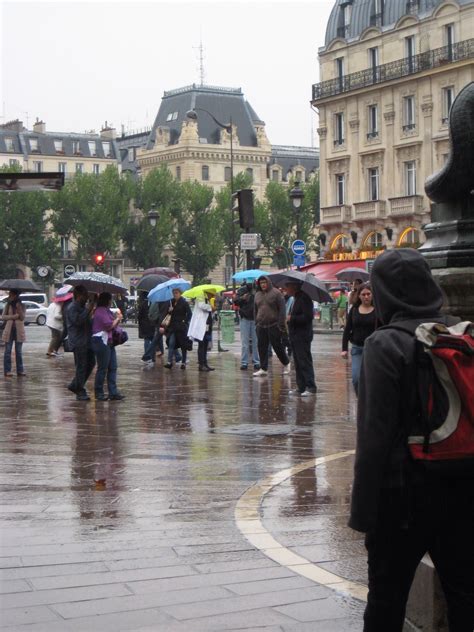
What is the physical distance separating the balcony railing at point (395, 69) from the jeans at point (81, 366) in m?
44.0

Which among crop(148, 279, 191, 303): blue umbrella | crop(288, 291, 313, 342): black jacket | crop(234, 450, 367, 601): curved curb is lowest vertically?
crop(234, 450, 367, 601): curved curb

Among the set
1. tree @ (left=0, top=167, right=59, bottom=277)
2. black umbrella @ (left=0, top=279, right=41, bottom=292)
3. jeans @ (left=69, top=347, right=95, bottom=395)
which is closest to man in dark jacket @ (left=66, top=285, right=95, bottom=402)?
jeans @ (left=69, top=347, right=95, bottom=395)

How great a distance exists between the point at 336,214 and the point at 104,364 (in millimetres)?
50457

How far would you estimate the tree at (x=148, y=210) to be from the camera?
91.9 m

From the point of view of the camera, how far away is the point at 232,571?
6.10 metres

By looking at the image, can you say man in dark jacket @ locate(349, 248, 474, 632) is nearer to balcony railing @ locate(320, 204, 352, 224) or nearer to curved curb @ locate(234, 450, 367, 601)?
curved curb @ locate(234, 450, 367, 601)

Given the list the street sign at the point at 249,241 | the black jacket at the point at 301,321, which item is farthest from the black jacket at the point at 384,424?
the street sign at the point at 249,241

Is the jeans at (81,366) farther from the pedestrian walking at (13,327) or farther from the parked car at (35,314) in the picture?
the parked car at (35,314)

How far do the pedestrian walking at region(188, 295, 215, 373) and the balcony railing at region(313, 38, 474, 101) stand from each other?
37.3 metres

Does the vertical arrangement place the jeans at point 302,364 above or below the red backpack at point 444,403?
below

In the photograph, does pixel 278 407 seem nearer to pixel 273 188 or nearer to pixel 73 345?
pixel 73 345

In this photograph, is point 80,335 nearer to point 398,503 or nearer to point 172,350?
point 172,350

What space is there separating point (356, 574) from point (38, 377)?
15119mm

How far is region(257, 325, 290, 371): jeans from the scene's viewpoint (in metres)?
19.7
